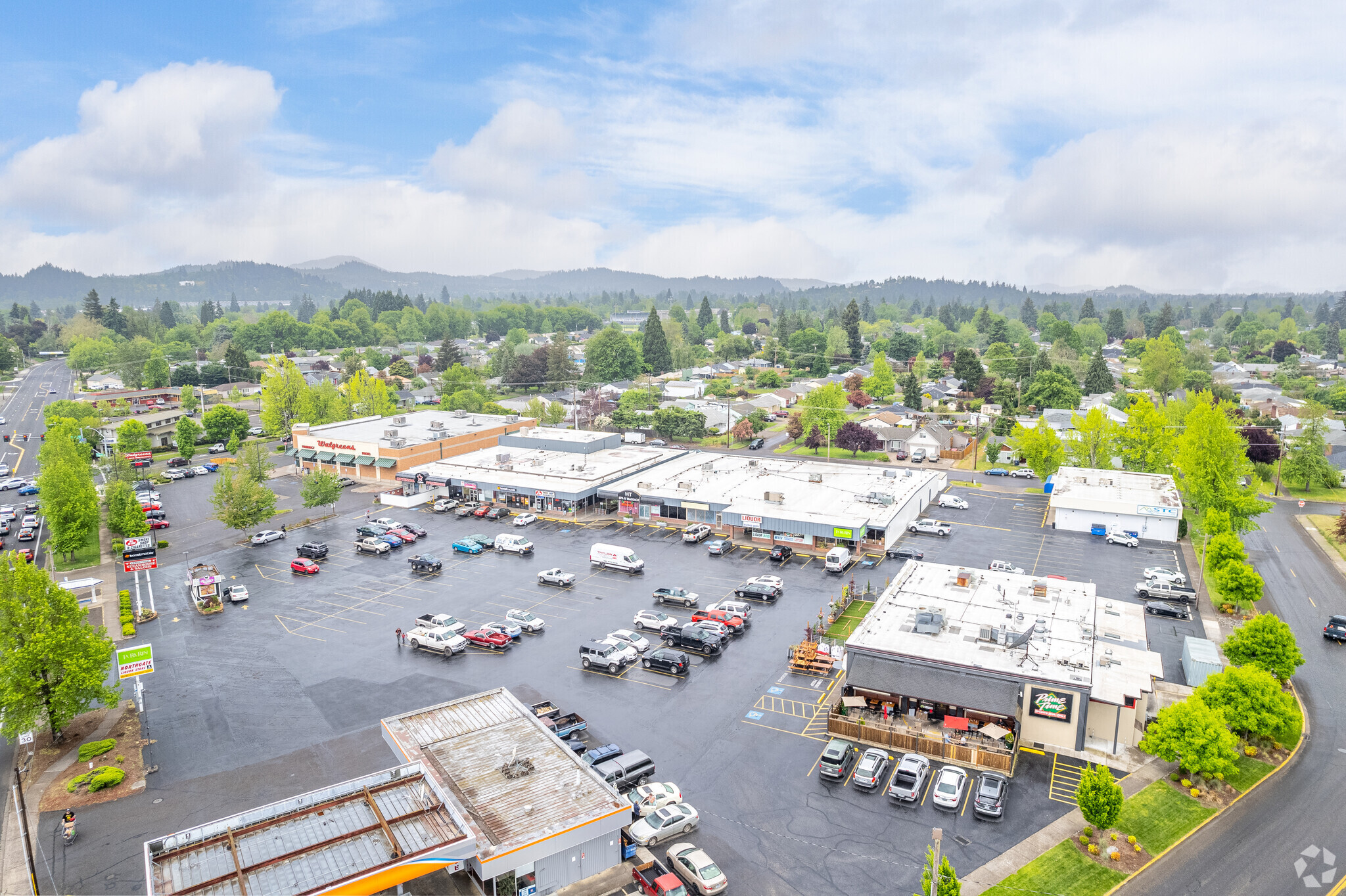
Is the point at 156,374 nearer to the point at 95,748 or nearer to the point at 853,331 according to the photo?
the point at 95,748

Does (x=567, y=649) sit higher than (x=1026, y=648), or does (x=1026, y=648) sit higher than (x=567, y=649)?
→ (x=1026, y=648)

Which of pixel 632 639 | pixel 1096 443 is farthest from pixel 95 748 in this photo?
pixel 1096 443

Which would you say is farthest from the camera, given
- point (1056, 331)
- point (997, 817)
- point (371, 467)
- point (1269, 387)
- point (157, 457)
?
point (1056, 331)

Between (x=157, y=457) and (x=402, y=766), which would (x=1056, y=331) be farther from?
(x=402, y=766)

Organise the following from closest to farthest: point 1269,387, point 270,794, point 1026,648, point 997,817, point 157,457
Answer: point 997,817, point 270,794, point 1026,648, point 157,457, point 1269,387

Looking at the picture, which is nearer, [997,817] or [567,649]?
[997,817]

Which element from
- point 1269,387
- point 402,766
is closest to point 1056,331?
point 1269,387
